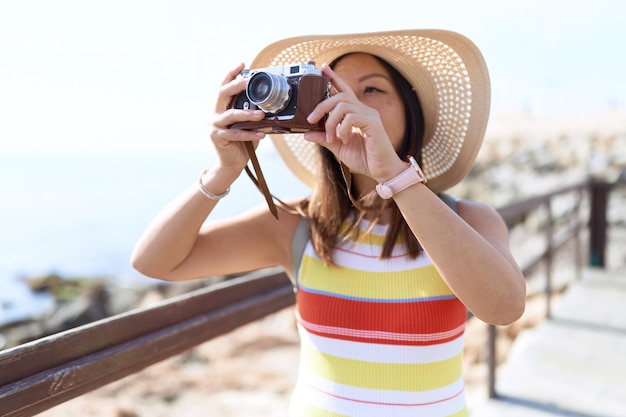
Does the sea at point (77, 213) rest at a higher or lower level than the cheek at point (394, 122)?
lower

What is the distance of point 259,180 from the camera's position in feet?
3.84

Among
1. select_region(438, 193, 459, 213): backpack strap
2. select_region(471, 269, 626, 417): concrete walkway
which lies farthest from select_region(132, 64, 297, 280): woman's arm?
select_region(471, 269, 626, 417): concrete walkway

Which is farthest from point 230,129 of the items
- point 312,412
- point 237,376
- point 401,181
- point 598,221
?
point 237,376

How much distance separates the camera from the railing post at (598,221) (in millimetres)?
5058

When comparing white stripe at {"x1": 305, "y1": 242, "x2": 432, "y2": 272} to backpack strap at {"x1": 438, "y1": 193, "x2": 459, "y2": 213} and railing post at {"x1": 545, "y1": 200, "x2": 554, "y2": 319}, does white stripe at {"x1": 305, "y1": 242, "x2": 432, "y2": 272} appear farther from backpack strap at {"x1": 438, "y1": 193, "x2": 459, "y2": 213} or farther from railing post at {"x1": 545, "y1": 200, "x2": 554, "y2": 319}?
railing post at {"x1": 545, "y1": 200, "x2": 554, "y2": 319}

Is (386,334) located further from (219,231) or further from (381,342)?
(219,231)

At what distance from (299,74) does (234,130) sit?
0.16m

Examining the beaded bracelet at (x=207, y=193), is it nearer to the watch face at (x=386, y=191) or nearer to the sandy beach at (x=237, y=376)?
the watch face at (x=386, y=191)

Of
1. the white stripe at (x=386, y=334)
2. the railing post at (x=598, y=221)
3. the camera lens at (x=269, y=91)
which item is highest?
the camera lens at (x=269, y=91)

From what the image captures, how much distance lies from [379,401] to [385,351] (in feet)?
0.30

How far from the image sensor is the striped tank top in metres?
1.06

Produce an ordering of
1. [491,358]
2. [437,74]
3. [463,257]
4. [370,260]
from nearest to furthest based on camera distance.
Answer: [463,257]
[370,260]
[437,74]
[491,358]

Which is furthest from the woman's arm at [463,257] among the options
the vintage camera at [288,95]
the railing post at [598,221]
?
the railing post at [598,221]

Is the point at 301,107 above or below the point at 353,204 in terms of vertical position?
above
